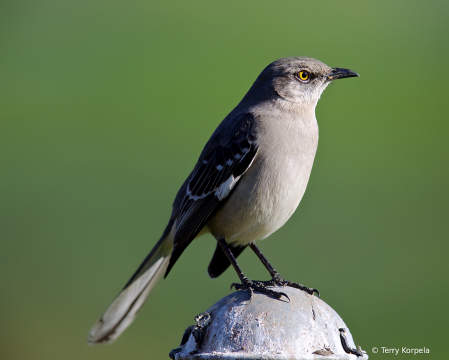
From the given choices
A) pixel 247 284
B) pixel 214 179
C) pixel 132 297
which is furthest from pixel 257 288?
pixel 132 297

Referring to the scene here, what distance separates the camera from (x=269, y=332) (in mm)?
2570

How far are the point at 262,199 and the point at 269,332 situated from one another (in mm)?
1536

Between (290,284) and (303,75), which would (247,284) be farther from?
(303,75)

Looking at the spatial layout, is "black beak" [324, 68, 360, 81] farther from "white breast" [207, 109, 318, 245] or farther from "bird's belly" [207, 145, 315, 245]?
"bird's belly" [207, 145, 315, 245]

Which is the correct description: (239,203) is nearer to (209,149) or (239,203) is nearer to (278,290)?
(209,149)

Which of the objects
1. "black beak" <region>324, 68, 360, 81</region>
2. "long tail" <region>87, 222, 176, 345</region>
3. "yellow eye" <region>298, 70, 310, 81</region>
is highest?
"yellow eye" <region>298, 70, 310, 81</region>

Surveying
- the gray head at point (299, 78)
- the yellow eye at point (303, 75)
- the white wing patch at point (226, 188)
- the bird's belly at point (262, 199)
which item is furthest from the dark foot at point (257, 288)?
the yellow eye at point (303, 75)

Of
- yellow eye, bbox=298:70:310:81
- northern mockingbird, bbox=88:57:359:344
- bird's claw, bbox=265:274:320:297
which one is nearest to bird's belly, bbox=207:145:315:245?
northern mockingbird, bbox=88:57:359:344

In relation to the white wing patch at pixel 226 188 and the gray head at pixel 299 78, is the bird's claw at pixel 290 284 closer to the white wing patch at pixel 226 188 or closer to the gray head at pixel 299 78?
the white wing patch at pixel 226 188

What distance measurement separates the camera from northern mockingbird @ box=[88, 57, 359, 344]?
397 cm

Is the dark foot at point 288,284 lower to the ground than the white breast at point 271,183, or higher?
lower

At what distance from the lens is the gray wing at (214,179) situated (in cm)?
404

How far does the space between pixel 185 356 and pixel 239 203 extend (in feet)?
5.31

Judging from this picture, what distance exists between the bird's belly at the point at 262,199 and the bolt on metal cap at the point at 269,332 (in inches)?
48.6
